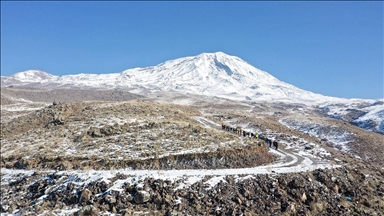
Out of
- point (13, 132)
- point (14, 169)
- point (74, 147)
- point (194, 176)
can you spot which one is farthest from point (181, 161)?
point (13, 132)

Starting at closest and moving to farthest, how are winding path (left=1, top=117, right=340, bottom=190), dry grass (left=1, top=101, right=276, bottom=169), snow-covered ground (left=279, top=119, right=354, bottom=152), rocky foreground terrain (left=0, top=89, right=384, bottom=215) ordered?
rocky foreground terrain (left=0, top=89, right=384, bottom=215)
winding path (left=1, top=117, right=340, bottom=190)
dry grass (left=1, top=101, right=276, bottom=169)
snow-covered ground (left=279, top=119, right=354, bottom=152)

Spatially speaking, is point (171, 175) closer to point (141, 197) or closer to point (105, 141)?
point (141, 197)

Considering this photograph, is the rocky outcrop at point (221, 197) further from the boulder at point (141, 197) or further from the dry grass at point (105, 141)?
the dry grass at point (105, 141)

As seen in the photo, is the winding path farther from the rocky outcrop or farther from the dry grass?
the dry grass

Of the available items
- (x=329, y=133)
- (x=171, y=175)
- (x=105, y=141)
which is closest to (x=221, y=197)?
(x=171, y=175)

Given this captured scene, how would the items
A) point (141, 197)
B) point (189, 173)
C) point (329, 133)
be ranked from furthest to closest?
point (329, 133) → point (189, 173) → point (141, 197)

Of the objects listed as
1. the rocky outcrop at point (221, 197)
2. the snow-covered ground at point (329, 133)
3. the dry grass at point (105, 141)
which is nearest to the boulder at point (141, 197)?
the rocky outcrop at point (221, 197)

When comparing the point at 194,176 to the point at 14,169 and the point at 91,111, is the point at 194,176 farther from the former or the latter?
the point at 91,111

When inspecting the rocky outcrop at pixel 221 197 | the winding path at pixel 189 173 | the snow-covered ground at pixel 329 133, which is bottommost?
the snow-covered ground at pixel 329 133

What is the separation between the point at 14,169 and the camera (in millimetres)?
24391

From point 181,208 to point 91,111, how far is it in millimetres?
30623

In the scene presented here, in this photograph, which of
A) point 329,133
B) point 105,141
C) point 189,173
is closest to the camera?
point 189,173

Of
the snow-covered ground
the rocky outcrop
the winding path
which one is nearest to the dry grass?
the winding path

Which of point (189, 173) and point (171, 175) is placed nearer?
point (171, 175)
